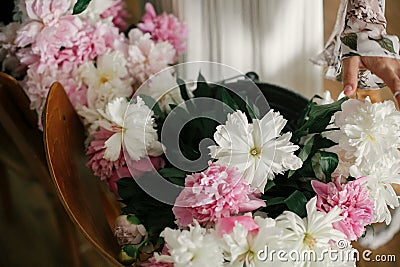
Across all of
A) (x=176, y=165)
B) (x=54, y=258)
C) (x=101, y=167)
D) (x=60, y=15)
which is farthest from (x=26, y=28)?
(x=54, y=258)

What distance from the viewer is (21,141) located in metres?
1.32

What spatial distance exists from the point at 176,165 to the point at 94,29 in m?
0.44

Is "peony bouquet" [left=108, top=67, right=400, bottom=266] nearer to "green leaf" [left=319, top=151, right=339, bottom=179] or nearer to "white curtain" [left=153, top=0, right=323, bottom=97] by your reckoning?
"green leaf" [left=319, top=151, right=339, bottom=179]

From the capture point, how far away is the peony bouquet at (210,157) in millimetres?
728

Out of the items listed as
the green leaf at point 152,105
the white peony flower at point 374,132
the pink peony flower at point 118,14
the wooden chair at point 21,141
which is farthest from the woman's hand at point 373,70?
the wooden chair at point 21,141

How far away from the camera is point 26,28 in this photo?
1.16m

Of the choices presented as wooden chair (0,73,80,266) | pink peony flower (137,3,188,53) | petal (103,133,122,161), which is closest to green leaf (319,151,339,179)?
petal (103,133,122,161)

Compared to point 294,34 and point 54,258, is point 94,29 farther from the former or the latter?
point 54,258

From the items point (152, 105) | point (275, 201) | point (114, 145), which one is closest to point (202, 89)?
point (152, 105)

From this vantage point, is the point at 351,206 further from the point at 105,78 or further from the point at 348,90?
the point at 105,78

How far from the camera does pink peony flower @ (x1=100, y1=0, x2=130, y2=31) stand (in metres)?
1.29

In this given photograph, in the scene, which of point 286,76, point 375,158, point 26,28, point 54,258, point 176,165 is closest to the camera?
point 375,158

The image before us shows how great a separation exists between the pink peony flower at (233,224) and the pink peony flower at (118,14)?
27.2 inches

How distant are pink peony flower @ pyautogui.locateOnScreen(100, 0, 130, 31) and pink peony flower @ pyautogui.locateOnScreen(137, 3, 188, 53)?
66 millimetres
